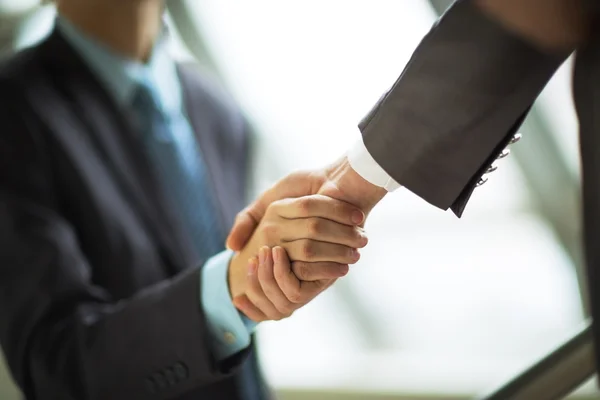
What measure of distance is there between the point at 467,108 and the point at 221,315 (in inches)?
17.0

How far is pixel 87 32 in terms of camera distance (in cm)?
119

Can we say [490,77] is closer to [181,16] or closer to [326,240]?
[326,240]

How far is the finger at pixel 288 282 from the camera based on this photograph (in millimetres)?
777

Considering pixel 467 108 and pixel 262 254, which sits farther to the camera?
pixel 262 254

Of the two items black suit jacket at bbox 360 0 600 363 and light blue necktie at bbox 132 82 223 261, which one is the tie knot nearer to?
light blue necktie at bbox 132 82 223 261

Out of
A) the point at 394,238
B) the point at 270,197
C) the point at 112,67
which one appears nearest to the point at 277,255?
the point at 270,197

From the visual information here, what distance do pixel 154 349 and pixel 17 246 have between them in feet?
0.82

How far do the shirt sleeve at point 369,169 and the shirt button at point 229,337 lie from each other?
281 mm

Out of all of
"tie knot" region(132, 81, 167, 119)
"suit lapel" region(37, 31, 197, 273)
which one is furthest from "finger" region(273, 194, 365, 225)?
"tie knot" region(132, 81, 167, 119)

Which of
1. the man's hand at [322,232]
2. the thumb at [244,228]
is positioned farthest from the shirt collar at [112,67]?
the man's hand at [322,232]

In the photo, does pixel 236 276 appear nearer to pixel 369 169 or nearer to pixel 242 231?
pixel 242 231

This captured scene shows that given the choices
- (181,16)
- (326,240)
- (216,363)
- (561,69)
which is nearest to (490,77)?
(561,69)

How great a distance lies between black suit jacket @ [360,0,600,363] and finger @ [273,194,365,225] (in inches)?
4.4

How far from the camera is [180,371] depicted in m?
0.89
